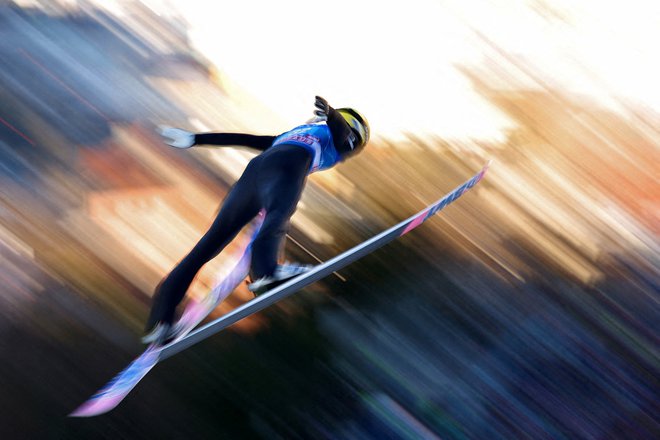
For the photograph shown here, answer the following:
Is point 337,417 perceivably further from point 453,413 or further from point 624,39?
point 624,39

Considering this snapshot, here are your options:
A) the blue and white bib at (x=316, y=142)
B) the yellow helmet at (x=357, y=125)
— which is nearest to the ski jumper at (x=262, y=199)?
the blue and white bib at (x=316, y=142)

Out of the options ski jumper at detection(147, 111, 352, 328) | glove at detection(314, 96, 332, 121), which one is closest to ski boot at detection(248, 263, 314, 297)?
ski jumper at detection(147, 111, 352, 328)

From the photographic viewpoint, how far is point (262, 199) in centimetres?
191

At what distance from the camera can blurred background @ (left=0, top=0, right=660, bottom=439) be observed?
2471 mm

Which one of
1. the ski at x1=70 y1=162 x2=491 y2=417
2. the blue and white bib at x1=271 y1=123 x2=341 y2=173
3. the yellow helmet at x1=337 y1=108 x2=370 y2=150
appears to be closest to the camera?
the ski at x1=70 y1=162 x2=491 y2=417

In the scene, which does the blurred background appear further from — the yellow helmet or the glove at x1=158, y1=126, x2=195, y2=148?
the yellow helmet

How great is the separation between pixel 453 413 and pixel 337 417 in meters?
0.57

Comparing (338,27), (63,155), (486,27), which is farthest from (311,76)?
(63,155)

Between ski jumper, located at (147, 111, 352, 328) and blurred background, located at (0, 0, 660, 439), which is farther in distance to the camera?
Result: blurred background, located at (0, 0, 660, 439)

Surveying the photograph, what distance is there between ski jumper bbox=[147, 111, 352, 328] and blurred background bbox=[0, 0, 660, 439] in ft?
1.68

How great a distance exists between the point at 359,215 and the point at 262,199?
1072mm

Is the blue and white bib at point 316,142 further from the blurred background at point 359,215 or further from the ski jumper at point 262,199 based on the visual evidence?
the blurred background at point 359,215

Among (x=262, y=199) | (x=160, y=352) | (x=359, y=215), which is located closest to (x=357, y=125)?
(x=262, y=199)

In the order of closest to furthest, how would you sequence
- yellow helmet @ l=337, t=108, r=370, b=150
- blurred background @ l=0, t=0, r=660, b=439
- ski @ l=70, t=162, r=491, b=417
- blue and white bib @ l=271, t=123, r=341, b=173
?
ski @ l=70, t=162, r=491, b=417
blue and white bib @ l=271, t=123, r=341, b=173
yellow helmet @ l=337, t=108, r=370, b=150
blurred background @ l=0, t=0, r=660, b=439
